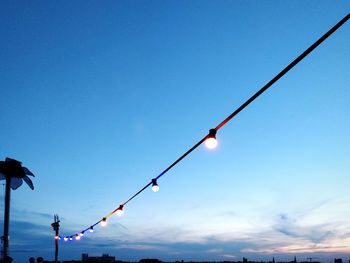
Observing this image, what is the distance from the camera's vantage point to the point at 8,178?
39.7 ft

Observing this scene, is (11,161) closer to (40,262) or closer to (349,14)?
(40,262)

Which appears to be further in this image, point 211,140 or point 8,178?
point 8,178

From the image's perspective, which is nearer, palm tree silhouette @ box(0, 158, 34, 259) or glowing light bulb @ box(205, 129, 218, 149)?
glowing light bulb @ box(205, 129, 218, 149)

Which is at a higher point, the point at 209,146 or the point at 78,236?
the point at 209,146

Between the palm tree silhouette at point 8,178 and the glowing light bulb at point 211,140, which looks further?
the palm tree silhouette at point 8,178

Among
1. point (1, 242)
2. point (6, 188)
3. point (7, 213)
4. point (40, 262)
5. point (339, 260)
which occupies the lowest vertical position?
point (339, 260)

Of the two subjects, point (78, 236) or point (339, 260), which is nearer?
point (78, 236)

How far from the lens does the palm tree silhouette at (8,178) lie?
1142 cm

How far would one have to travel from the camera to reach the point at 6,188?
11.7 m

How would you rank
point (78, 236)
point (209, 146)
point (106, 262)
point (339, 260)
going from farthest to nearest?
point (339, 260) < point (106, 262) < point (78, 236) < point (209, 146)

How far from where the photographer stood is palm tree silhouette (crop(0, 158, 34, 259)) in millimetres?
11422

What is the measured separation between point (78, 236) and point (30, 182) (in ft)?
39.1

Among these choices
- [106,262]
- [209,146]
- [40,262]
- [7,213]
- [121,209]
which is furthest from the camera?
[106,262]

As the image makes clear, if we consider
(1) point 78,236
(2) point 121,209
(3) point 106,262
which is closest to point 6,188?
(2) point 121,209
